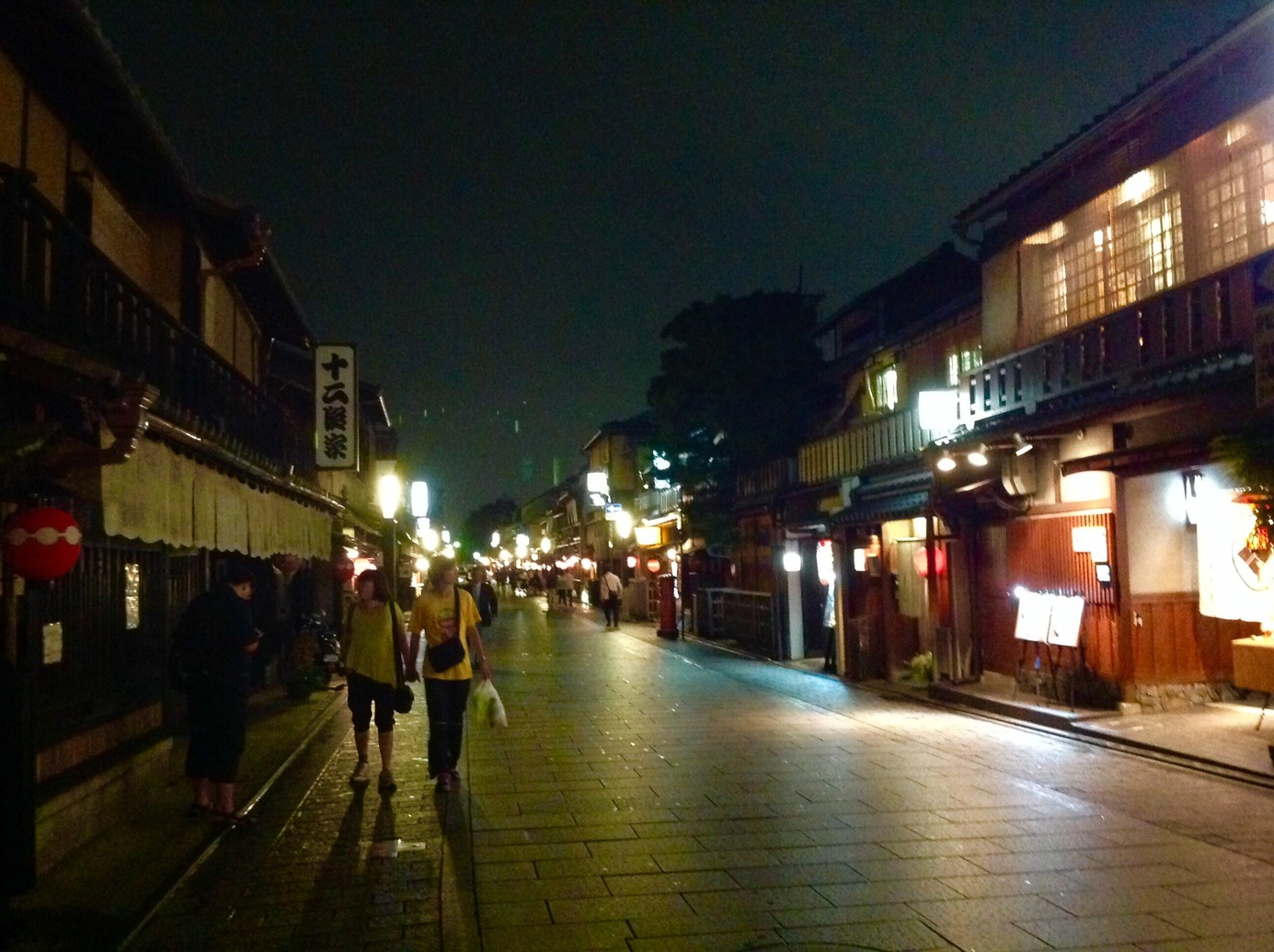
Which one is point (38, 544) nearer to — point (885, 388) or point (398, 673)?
Answer: point (398, 673)

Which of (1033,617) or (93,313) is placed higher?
(93,313)

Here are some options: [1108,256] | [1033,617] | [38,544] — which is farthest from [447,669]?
[1108,256]

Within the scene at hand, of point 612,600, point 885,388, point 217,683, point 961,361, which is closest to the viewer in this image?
point 217,683

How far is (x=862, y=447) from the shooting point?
2380 centimetres

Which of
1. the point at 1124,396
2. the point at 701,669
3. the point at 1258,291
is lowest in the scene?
the point at 701,669

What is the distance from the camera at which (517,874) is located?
7984 mm

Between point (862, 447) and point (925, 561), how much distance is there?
13.9 ft

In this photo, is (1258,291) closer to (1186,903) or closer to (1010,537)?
(1010,537)

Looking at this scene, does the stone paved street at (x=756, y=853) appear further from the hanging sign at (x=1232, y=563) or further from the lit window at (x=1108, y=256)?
the lit window at (x=1108, y=256)

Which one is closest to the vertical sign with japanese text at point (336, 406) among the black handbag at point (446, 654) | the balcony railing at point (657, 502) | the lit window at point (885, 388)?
the black handbag at point (446, 654)

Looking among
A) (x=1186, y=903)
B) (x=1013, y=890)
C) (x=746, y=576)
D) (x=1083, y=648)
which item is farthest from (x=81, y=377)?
(x=746, y=576)

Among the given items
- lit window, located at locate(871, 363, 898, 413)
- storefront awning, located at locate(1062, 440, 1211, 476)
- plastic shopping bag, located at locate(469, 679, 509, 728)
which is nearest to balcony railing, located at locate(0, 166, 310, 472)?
plastic shopping bag, located at locate(469, 679, 509, 728)

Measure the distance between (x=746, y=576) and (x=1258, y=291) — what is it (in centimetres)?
2186

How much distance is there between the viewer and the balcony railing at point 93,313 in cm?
715
